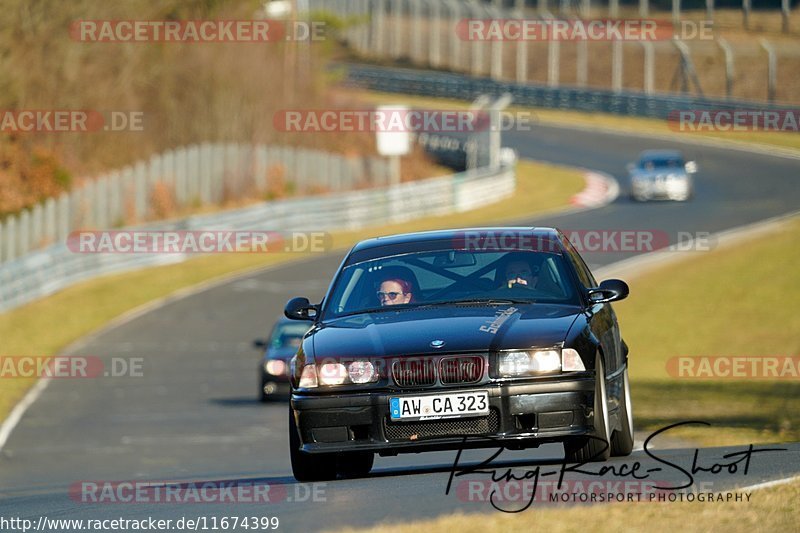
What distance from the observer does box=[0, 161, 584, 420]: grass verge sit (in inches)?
1088

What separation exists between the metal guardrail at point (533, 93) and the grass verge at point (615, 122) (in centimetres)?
27

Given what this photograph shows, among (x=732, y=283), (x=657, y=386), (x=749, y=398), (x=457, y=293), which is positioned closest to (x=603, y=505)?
(x=457, y=293)

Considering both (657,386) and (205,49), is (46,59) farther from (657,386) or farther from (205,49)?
(657,386)

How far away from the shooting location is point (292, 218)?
128ft

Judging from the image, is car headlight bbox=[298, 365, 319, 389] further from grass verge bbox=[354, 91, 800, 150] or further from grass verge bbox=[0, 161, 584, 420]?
grass verge bbox=[354, 91, 800, 150]

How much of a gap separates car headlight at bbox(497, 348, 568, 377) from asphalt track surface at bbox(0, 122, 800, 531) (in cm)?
68

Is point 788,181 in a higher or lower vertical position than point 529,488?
lower

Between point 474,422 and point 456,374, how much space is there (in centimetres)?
29

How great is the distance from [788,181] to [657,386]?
2735 centimetres

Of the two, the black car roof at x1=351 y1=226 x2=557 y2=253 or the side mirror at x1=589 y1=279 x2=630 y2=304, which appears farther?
the black car roof at x1=351 y1=226 x2=557 y2=253

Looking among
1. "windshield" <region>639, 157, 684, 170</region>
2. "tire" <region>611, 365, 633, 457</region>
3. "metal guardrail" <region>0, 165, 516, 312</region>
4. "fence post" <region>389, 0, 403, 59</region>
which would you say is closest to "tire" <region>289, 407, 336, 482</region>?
"tire" <region>611, 365, 633, 457</region>

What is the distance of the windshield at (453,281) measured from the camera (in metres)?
9.75

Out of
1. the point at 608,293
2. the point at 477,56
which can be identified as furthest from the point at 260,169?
the point at 608,293

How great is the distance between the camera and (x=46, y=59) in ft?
162
